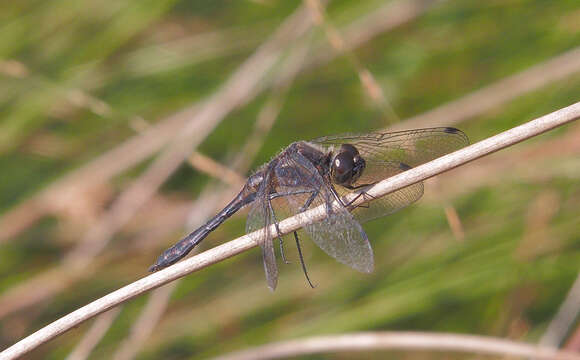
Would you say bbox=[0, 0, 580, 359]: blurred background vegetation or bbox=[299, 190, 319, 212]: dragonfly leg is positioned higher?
bbox=[0, 0, 580, 359]: blurred background vegetation

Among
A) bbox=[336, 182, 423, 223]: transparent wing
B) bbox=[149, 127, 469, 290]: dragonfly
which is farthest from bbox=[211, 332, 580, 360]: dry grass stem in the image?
bbox=[336, 182, 423, 223]: transparent wing

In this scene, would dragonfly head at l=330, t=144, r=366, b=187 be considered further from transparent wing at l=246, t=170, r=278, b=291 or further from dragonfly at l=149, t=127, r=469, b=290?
transparent wing at l=246, t=170, r=278, b=291

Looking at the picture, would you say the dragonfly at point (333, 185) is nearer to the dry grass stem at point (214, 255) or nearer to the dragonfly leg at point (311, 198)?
the dragonfly leg at point (311, 198)

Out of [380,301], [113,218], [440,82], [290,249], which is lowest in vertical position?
[380,301]

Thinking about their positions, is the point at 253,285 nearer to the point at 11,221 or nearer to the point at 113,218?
the point at 113,218

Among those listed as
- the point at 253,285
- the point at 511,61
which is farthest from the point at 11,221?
the point at 511,61

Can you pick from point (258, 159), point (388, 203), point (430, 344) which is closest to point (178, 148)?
point (258, 159)

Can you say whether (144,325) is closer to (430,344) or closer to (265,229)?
(265,229)
